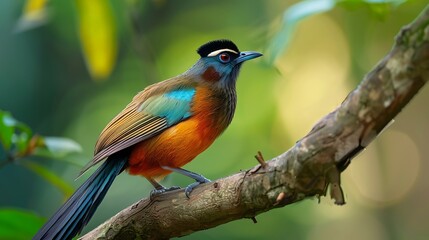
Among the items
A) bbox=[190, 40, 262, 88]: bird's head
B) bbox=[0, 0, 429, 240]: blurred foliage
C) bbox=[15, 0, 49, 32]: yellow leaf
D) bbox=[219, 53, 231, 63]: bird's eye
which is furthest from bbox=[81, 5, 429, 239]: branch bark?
bbox=[0, 0, 429, 240]: blurred foliage

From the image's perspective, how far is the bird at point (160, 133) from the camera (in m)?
→ 4.10

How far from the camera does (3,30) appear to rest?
10.1 metres

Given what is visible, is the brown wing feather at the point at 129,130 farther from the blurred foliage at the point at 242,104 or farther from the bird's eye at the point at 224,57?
the blurred foliage at the point at 242,104

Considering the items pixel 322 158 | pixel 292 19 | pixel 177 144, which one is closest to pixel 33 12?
pixel 177 144

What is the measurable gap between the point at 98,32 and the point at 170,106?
0.74 metres

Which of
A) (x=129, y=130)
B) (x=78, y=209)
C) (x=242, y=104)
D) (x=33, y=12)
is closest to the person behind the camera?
(x=78, y=209)

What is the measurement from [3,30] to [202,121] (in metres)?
6.49

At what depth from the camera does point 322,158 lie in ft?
8.61

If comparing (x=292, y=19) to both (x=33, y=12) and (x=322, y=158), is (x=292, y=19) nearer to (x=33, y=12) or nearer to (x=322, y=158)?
(x=322, y=158)

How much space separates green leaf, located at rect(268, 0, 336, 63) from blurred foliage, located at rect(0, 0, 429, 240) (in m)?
6.35

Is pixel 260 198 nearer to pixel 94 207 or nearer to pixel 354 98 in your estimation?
pixel 354 98

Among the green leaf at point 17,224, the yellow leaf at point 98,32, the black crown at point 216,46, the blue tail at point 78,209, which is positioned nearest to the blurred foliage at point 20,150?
the green leaf at point 17,224

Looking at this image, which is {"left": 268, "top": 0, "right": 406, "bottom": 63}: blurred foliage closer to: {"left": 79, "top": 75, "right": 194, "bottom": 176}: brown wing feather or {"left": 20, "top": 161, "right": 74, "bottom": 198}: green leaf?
{"left": 79, "top": 75, "right": 194, "bottom": 176}: brown wing feather

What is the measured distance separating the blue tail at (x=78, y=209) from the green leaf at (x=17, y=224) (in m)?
0.15
